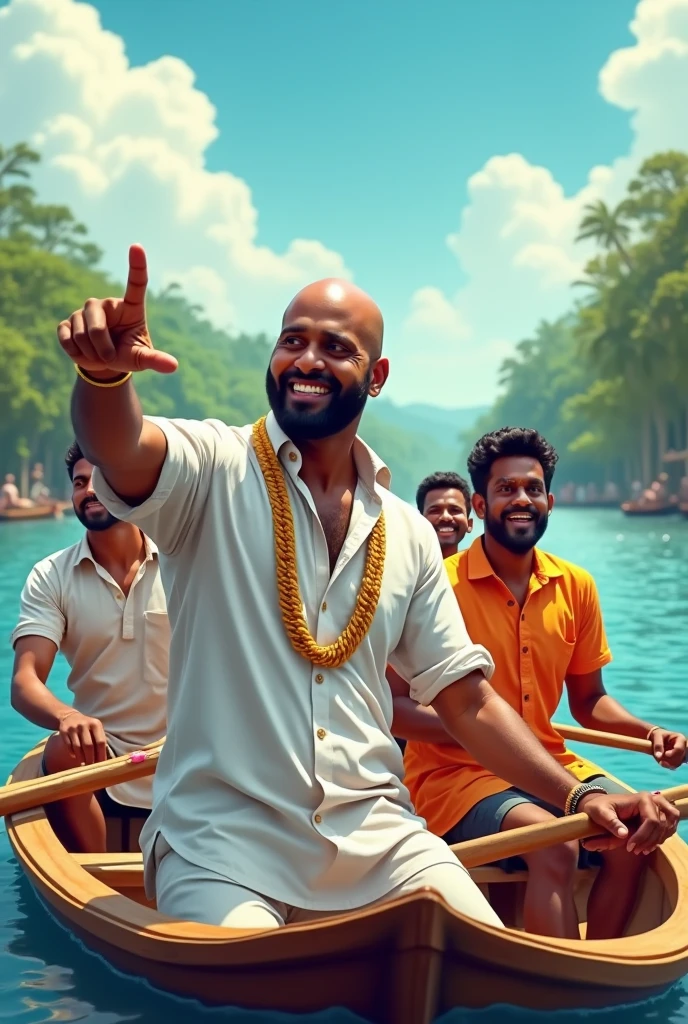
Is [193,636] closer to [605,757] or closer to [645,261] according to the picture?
[605,757]

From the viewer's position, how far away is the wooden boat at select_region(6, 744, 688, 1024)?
2.41 m

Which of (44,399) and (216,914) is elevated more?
(44,399)

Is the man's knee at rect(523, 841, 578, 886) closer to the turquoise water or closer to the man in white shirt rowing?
the turquoise water

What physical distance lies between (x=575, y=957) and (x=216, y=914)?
756 millimetres

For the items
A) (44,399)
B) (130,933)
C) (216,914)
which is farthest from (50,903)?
(44,399)

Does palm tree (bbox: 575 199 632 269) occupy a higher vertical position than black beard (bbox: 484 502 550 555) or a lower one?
higher

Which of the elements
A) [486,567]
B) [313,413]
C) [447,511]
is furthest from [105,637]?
[313,413]

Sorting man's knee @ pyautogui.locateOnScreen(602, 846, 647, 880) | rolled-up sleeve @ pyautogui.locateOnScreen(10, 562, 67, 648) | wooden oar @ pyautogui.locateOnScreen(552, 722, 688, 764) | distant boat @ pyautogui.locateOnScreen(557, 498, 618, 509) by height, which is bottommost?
distant boat @ pyautogui.locateOnScreen(557, 498, 618, 509)

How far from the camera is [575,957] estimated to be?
8.83ft

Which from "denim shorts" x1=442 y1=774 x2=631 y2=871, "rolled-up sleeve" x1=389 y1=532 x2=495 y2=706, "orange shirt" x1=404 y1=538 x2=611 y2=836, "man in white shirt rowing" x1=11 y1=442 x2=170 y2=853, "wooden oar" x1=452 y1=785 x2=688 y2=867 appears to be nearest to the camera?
"rolled-up sleeve" x1=389 y1=532 x2=495 y2=706

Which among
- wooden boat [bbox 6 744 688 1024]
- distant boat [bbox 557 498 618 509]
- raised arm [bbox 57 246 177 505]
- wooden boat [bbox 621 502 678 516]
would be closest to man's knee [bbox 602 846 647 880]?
wooden boat [bbox 6 744 688 1024]

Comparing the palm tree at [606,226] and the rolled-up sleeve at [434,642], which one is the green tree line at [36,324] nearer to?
the palm tree at [606,226]

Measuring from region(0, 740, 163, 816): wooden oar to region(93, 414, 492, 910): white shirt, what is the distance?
1.07 meters

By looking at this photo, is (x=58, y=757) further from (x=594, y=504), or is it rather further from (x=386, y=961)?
(x=594, y=504)
